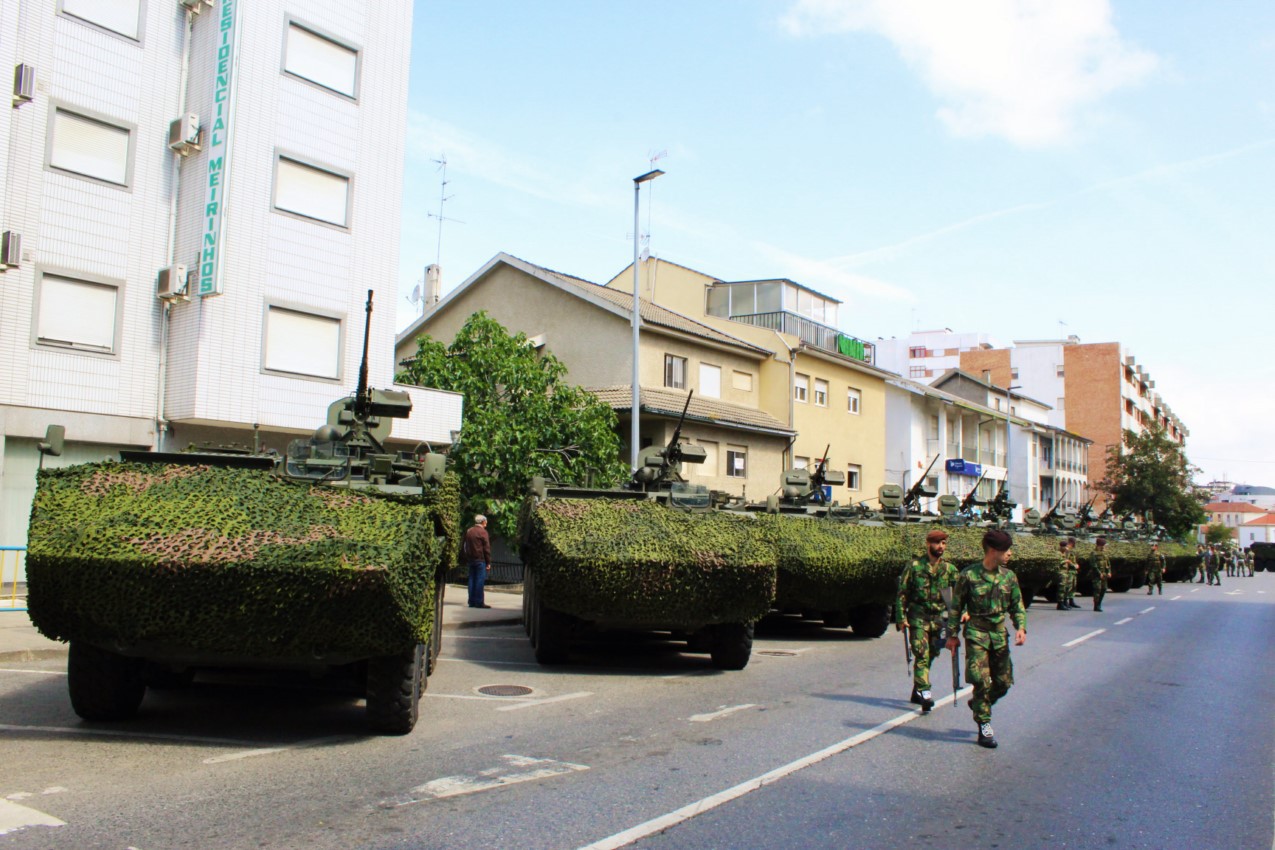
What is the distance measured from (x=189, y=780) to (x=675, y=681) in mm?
4877

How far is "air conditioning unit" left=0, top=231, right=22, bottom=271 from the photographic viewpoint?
605 inches

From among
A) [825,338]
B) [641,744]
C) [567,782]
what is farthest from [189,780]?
[825,338]

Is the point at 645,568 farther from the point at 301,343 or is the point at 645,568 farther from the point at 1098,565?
the point at 1098,565

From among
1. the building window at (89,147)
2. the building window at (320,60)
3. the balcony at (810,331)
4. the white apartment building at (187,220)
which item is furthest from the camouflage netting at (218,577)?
the balcony at (810,331)

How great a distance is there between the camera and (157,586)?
19.7ft

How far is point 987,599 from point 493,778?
346 centimetres

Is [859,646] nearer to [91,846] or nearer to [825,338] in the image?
[91,846]

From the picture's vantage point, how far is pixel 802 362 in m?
33.8

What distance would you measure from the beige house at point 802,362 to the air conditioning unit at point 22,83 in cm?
2001

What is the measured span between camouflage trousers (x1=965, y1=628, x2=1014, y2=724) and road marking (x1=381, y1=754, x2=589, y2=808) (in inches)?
106

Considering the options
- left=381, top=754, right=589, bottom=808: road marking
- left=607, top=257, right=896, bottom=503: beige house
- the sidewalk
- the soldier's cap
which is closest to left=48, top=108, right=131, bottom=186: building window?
the sidewalk

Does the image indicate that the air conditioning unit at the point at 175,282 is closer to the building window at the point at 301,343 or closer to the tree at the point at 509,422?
the building window at the point at 301,343

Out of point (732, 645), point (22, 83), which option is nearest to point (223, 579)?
point (732, 645)

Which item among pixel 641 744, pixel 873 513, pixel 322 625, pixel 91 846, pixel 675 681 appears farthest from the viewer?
pixel 873 513
